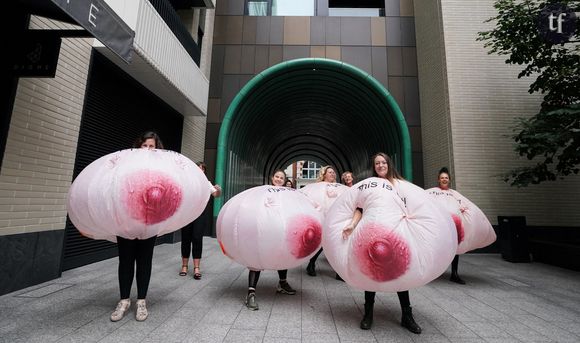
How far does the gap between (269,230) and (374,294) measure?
1427 millimetres

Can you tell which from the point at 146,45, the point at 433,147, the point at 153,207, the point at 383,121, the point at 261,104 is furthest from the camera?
the point at 261,104

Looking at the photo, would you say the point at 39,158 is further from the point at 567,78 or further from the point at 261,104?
the point at 567,78

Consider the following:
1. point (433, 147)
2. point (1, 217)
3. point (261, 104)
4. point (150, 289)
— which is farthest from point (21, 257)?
point (433, 147)

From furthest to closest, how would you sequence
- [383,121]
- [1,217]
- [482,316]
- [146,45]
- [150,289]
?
[383,121]
[146,45]
[150,289]
[1,217]
[482,316]

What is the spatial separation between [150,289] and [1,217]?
2319 mm

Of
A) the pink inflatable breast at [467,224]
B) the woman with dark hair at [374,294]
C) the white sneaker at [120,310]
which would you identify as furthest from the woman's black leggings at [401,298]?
the white sneaker at [120,310]

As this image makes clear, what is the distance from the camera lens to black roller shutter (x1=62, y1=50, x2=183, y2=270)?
6.02 m

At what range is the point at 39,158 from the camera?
4.75 m

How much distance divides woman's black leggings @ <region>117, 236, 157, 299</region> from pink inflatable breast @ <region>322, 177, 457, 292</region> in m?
2.24

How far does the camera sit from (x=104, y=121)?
271 inches

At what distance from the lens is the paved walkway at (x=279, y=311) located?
3076 mm

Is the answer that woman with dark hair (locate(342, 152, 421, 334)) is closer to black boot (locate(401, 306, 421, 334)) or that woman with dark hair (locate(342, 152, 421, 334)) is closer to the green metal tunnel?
black boot (locate(401, 306, 421, 334))

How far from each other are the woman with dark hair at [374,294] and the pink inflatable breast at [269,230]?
0.79m

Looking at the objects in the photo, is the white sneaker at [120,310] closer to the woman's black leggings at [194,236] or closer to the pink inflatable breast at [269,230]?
the pink inflatable breast at [269,230]
